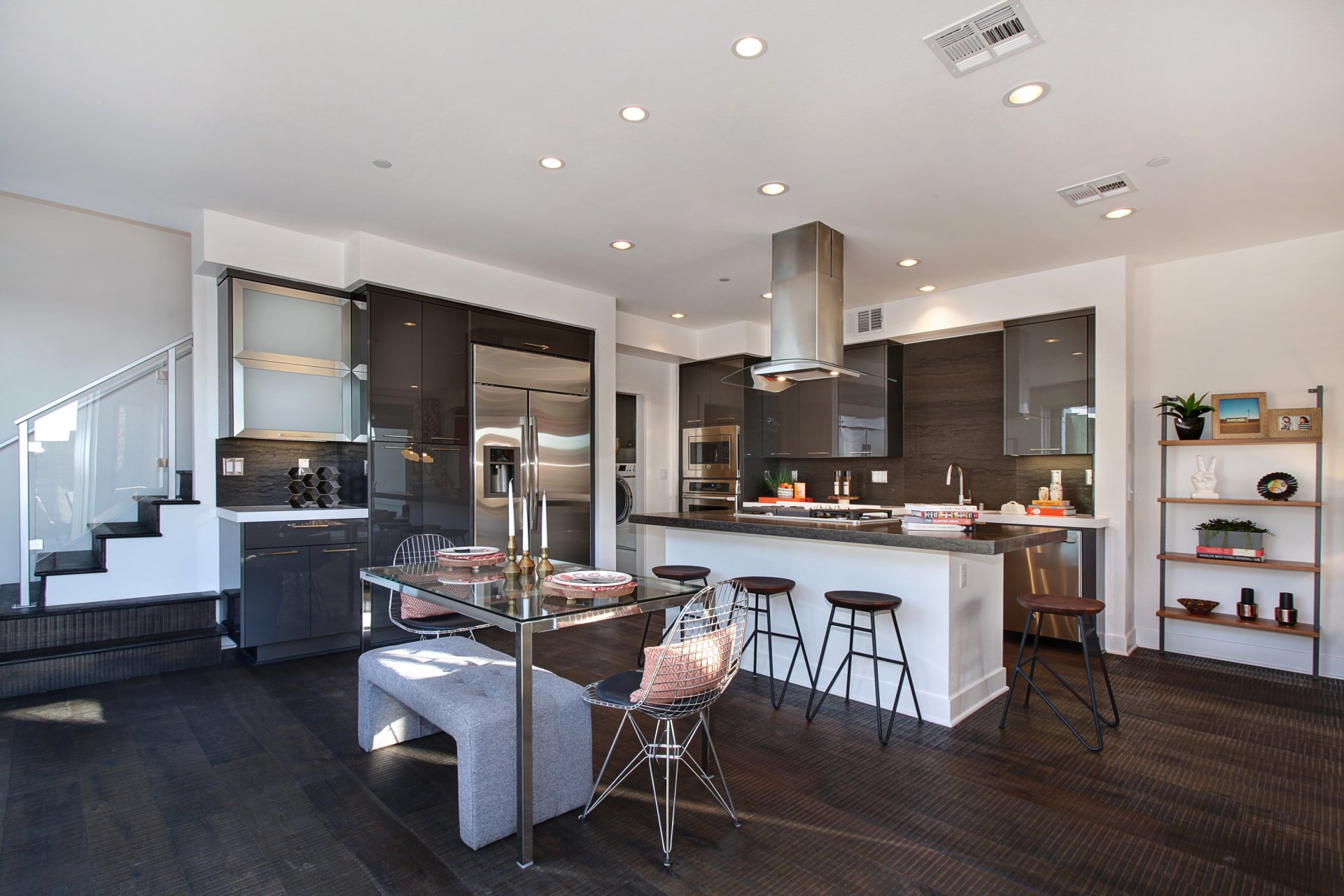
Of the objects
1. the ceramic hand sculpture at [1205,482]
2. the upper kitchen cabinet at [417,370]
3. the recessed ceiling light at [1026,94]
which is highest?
the recessed ceiling light at [1026,94]

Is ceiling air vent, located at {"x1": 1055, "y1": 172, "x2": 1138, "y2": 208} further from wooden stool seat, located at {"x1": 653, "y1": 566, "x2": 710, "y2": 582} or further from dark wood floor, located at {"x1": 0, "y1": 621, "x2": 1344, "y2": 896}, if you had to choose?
wooden stool seat, located at {"x1": 653, "y1": 566, "x2": 710, "y2": 582}

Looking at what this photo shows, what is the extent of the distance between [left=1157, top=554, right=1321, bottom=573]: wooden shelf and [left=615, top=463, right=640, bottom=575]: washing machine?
174 inches

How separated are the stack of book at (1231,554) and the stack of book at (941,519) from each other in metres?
2.12

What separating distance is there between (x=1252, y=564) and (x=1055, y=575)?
1.08 metres

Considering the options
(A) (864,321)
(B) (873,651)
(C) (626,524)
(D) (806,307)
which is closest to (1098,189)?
(D) (806,307)

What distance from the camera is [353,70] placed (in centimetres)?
260

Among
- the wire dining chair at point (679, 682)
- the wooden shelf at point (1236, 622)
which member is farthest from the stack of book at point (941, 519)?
the wooden shelf at point (1236, 622)

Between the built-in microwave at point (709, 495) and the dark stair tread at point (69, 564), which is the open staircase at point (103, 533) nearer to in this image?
the dark stair tread at point (69, 564)

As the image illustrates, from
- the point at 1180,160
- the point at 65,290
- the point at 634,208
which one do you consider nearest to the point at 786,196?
the point at 634,208

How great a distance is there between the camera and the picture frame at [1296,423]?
4074 mm

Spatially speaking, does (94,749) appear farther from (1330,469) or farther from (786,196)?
(1330,469)

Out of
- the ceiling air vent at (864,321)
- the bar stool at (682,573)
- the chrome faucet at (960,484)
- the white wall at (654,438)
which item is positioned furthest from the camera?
the white wall at (654,438)

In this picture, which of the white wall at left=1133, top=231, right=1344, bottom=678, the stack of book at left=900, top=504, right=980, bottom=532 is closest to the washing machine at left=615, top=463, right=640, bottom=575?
the stack of book at left=900, top=504, right=980, bottom=532

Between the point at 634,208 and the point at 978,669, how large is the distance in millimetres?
3167
